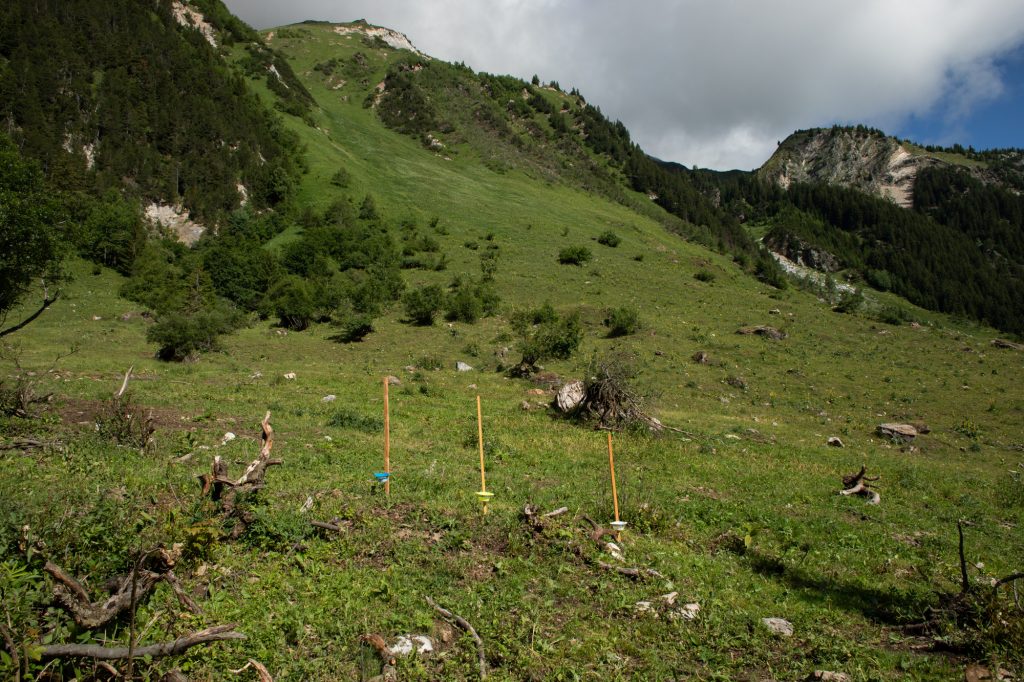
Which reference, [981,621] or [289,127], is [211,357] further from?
[289,127]

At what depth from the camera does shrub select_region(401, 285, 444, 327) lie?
119ft

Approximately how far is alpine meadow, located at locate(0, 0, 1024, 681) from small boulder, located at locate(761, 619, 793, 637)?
4cm

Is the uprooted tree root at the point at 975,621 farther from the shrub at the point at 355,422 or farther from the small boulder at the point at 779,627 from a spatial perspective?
→ the shrub at the point at 355,422

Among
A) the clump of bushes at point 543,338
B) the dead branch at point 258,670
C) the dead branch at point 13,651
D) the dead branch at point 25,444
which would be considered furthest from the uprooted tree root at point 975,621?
the clump of bushes at point 543,338

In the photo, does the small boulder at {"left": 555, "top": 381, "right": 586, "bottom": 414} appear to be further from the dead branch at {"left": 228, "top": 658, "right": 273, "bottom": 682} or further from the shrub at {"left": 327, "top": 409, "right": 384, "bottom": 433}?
the dead branch at {"left": 228, "top": 658, "right": 273, "bottom": 682}

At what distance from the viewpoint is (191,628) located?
503cm

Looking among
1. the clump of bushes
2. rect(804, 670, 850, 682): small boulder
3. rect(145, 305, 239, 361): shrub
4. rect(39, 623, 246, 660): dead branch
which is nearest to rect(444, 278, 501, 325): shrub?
the clump of bushes

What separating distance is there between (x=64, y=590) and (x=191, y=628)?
3.99 feet

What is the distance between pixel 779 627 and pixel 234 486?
23.6ft

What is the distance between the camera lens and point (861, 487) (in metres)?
12.0

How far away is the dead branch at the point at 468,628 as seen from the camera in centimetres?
512

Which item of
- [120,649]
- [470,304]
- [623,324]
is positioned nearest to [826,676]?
[120,649]

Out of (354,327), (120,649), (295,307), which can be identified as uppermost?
(120,649)

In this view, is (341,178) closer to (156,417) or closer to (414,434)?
(156,417)
